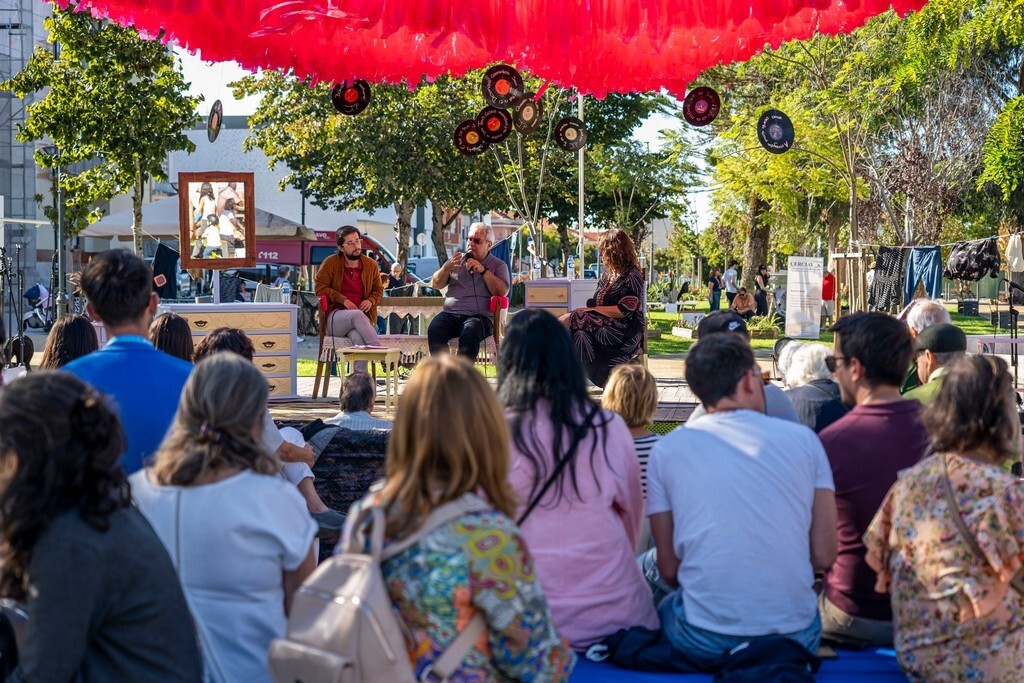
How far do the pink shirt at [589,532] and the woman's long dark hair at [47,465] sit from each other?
51.7 inches

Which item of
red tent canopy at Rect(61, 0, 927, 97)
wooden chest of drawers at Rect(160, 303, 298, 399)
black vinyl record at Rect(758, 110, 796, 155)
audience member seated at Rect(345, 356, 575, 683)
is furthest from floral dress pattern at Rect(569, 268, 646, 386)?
audience member seated at Rect(345, 356, 575, 683)

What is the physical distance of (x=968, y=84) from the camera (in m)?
33.9

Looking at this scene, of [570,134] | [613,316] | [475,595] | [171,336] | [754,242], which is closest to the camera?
[475,595]

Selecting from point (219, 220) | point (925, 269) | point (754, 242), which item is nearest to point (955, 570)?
point (219, 220)

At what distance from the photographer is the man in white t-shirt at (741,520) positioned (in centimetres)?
343

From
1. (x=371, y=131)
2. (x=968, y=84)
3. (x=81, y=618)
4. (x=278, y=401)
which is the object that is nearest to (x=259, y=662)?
(x=81, y=618)

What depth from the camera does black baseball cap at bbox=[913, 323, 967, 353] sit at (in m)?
5.09

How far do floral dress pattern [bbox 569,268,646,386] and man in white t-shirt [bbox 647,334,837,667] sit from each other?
5.73 m

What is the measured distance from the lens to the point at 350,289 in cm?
1077

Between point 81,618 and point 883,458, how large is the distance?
8.35 feet

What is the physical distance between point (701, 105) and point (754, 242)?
2098 cm

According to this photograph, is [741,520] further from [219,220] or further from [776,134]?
[776,134]

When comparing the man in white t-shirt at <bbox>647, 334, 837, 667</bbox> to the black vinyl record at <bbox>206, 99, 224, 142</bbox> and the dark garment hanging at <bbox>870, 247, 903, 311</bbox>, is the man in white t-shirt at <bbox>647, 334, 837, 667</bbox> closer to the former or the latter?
the black vinyl record at <bbox>206, 99, 224, 142</bbox>

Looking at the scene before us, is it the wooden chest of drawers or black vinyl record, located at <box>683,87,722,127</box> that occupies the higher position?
black vinyl record, located at <box>683,87,722,127</box>
